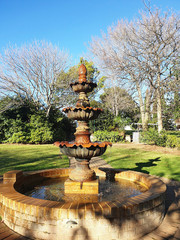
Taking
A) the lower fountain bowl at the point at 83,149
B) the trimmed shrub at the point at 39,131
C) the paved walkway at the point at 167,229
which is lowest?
the paved walkway at the point at 167,229

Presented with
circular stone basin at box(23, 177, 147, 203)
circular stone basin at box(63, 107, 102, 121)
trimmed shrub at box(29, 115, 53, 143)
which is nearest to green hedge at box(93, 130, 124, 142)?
trimmed shrub at box(29, 115, 53, 143)

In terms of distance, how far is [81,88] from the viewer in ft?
13.7

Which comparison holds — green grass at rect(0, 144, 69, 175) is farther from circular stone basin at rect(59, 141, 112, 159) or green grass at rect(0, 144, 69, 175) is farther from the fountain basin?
the fountain basin

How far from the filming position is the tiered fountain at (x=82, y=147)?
360 centimetres

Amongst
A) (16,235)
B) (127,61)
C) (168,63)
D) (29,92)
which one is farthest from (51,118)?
(16,235)

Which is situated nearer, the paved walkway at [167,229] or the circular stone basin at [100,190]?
the paved walkway at [167,229]

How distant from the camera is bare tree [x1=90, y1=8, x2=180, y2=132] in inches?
559

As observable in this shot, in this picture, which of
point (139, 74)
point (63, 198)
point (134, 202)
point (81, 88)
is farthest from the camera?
point (139, 74)

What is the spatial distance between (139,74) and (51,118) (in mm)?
10400

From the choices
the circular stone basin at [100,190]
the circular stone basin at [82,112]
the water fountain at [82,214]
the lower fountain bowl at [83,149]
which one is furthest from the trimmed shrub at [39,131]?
the lower fountain bowl at [83,149]

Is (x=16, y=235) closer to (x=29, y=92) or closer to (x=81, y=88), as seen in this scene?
(x=81, y=88)

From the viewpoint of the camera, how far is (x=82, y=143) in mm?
3602

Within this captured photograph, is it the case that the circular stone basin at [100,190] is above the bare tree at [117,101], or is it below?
below

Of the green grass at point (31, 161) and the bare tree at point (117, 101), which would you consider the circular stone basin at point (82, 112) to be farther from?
the bare tree at point (117, 101)
